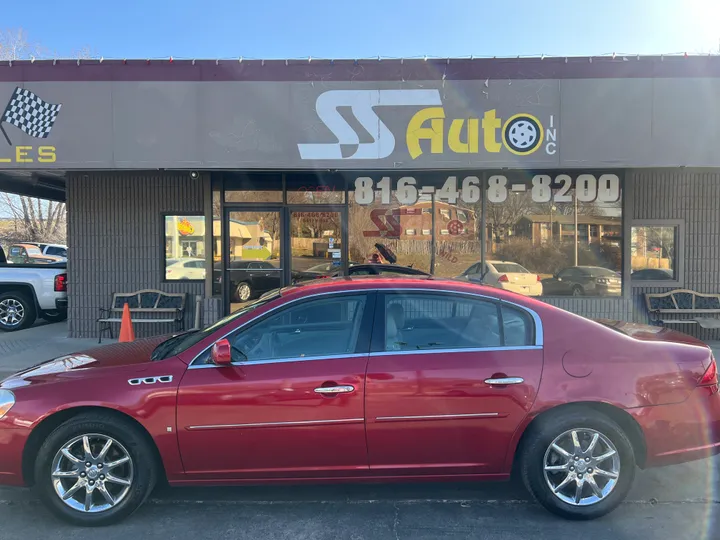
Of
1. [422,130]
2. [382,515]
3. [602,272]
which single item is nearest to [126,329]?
[422,130]

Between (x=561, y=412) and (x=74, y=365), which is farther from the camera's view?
(x=74, y=365)

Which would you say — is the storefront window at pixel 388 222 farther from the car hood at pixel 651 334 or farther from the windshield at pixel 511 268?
the car hood at pixel 651 334

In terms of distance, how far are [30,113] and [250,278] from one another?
413cm

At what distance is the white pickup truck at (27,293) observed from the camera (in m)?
11.1

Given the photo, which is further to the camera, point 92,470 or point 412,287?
point 412,287

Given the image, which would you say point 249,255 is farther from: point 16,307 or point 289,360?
point 289,360

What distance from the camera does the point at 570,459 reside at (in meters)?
3.58

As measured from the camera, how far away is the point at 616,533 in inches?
137

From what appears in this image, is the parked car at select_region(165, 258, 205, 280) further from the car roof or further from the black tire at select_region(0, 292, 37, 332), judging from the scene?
the car roof

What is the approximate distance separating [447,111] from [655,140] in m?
2.97

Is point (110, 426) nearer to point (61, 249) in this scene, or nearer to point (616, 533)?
point (616, 533)

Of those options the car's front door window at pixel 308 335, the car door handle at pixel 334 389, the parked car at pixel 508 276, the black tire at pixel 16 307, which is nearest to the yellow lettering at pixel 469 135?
the parked car at pixel 508 276

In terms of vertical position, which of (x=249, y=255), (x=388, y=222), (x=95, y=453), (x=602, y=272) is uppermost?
(x=388, y=222)

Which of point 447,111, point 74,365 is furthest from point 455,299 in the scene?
point 447,111
